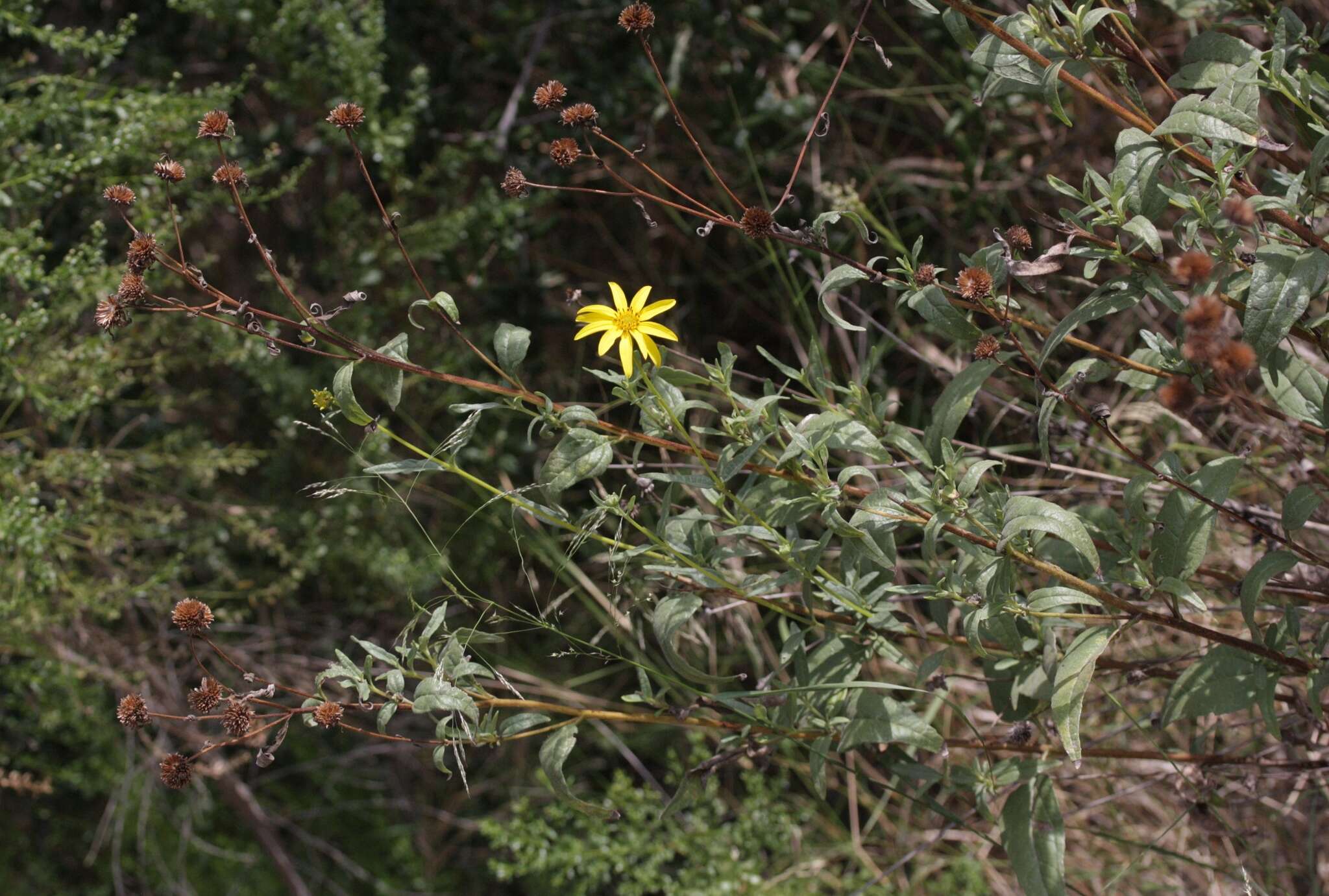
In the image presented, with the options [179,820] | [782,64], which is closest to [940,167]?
[782,64]

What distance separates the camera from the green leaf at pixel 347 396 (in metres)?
1.10

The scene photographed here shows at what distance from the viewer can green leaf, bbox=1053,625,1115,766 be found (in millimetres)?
1090

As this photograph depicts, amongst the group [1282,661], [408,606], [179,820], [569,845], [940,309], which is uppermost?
[940,309]

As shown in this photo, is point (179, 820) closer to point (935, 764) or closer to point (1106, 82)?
point (935, 764)

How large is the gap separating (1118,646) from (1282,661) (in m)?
0.79

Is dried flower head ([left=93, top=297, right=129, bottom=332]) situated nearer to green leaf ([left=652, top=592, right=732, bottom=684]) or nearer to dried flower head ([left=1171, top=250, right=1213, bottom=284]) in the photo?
green leaf ([left=652, top=592, right=732, bottom=684])

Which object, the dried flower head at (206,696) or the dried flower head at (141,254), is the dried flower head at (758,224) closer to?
the dried flower head at (141,254)

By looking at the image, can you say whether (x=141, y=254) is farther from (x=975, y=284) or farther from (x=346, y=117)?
(x=975, y=284)

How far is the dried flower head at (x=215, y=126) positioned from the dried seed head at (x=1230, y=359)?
88 centimetres

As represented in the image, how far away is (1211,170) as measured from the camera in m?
1.22

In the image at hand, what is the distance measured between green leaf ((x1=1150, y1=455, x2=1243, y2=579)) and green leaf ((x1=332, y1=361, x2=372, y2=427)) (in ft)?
2.70

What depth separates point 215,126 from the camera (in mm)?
1070

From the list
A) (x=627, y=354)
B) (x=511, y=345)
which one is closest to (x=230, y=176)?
(x=511, y=345)

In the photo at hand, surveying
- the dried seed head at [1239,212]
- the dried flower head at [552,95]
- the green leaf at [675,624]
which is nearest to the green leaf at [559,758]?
the green leaf at [675,624]
